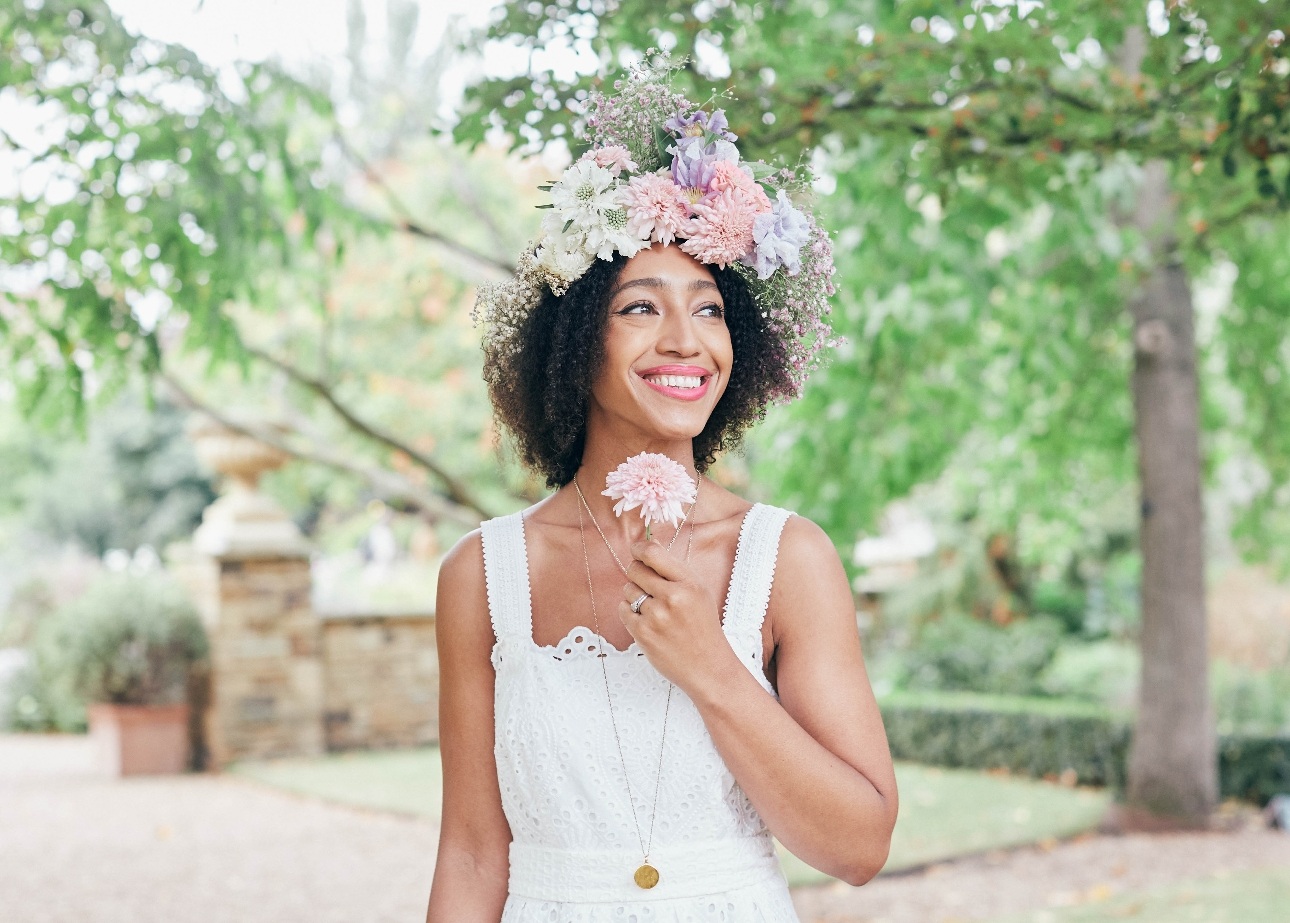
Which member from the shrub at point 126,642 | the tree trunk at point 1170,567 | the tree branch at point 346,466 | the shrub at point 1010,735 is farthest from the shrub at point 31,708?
the tree trunk at point 1170,567

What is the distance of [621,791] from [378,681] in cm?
1065

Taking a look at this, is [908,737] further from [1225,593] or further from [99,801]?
[99,801]

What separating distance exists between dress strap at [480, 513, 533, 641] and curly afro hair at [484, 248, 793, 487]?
0.14m

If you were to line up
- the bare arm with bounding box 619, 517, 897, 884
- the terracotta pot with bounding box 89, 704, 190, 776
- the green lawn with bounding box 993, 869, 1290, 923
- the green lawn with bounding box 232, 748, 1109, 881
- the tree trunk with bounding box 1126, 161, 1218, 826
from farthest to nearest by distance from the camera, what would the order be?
1. the terracotta pot with bounding box 89, 704, 190, 776
2. the tree trunk with bounding box 1126, 161, 1218, 826
3. the green lawn with bounding box 232, 748, 1109, 881
4. the green lawn with bounding box 993, 869, 1290, 923
5. the bare arm with bounding box 619, 517, 897, 884

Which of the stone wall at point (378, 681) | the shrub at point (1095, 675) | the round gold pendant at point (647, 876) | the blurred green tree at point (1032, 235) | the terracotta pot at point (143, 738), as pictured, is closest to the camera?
the round gold pendant at point (647, 876)

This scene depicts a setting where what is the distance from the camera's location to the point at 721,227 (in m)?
1.94

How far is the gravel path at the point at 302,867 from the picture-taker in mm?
6625

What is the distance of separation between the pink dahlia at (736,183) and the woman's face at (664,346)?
113mm

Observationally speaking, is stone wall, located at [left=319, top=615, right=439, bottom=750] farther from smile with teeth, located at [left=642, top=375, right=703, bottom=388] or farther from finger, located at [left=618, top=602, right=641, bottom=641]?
finger, located at [left=618, top=602, right=641, bottom=641]

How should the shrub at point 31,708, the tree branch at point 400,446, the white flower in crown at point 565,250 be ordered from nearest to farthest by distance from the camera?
the white flower in crown at point 565,250 → the tree branch at point 400,446 → the shrub at point 31,708

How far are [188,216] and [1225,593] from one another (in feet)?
39.9

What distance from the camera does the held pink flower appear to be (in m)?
1.75

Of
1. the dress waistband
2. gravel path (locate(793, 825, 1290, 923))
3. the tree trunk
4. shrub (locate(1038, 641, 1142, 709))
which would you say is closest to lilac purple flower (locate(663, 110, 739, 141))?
the dress waistband

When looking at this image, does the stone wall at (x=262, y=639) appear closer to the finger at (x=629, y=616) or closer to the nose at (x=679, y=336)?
the nose at (x=679, y=336)
